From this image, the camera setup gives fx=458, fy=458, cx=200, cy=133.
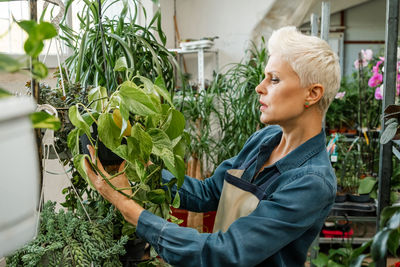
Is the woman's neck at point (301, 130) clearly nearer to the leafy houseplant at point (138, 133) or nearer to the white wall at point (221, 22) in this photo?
the leafy houseplant at point (138, 133)

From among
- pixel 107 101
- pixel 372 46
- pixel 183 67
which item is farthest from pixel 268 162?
pixel 372 46

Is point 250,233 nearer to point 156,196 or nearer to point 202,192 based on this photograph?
point 156,196

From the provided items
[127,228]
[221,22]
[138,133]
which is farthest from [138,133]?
[221,22]

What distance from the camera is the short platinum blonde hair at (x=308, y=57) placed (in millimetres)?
1291

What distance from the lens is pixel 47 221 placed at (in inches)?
43.5

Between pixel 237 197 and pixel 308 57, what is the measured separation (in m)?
0.47

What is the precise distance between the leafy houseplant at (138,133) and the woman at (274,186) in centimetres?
6

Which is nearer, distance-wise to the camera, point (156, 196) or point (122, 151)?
point (122, 151)

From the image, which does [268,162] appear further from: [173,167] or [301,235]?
[173,167]

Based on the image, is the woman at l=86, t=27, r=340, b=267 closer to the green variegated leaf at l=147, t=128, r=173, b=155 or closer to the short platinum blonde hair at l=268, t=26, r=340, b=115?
the short platinum blonde hair at l=268, t=26, r=340, b=115

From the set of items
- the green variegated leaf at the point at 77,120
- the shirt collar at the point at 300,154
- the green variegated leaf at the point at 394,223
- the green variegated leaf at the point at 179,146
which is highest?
the green variegated leaf at the point at 77,120

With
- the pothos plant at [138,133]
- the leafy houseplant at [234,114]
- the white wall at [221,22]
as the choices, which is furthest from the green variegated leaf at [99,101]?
the white wall at [221,22]

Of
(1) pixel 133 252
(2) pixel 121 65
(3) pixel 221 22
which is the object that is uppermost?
(3) pixel 221 22

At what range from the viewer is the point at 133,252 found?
4.69 feet
